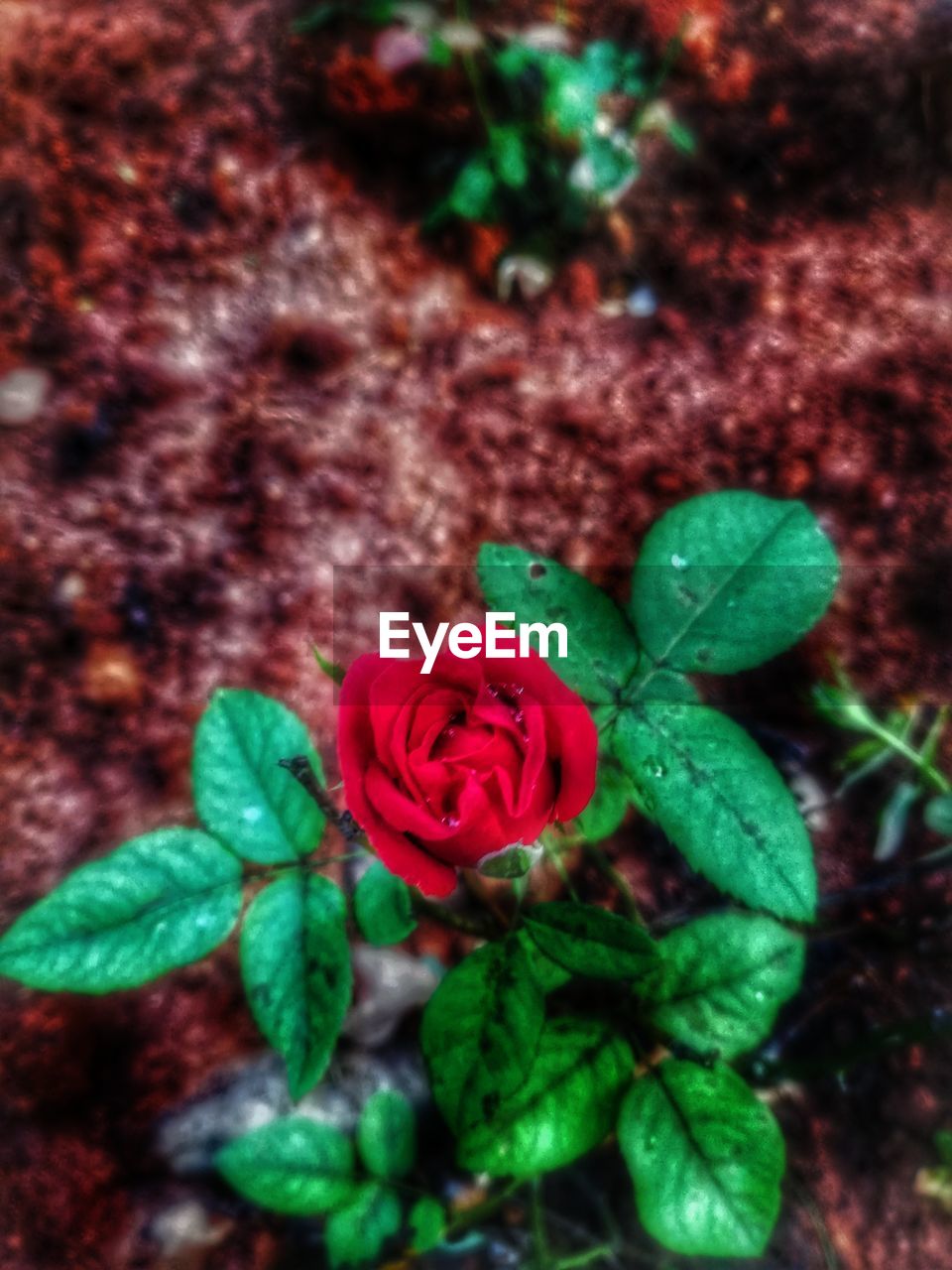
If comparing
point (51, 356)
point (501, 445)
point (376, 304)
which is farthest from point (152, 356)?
point (501, 445)

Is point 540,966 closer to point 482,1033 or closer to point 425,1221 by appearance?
point 482,1033

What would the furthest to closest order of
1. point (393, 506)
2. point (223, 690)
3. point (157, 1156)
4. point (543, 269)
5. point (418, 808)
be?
point (543, 269) → point (393, 506) → point (157, 1156) → point (223, 690) → point (418, 808)

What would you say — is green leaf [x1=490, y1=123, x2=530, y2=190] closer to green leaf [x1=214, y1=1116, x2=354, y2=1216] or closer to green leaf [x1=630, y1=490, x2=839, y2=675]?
green leaf [x1=630, y1=490, x2=839, y2=675]

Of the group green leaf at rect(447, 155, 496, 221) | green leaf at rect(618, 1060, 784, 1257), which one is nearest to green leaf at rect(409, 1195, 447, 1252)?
green leaf at rect(618, 1060, 784, 1257)

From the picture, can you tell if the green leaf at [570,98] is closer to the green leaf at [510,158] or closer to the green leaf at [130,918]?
the green leaf at [510,158]

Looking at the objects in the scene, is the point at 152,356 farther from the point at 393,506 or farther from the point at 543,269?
the point at 543,269

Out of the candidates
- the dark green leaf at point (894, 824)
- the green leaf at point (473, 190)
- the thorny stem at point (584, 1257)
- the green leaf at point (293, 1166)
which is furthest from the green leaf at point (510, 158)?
the thorny stem at point (584, 1257)

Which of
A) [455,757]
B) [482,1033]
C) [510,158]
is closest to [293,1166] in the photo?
[482,1033]
